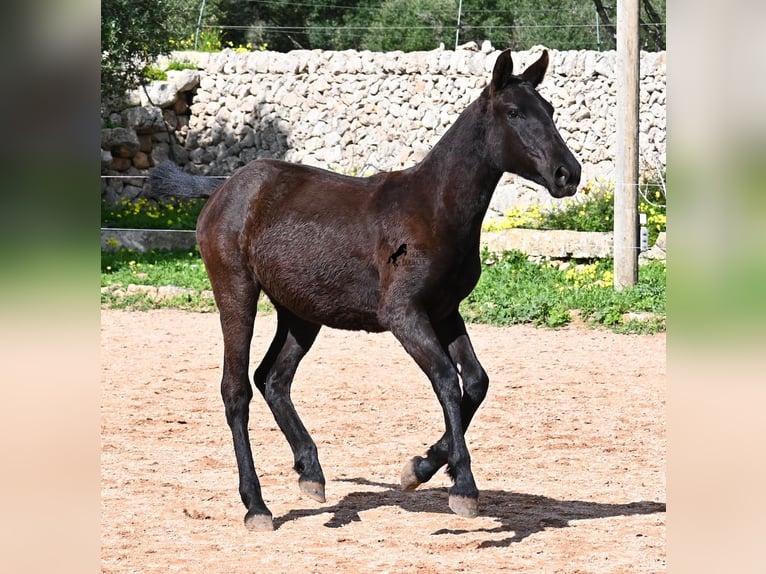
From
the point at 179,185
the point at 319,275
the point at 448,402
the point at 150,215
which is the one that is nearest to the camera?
the point at 448,402

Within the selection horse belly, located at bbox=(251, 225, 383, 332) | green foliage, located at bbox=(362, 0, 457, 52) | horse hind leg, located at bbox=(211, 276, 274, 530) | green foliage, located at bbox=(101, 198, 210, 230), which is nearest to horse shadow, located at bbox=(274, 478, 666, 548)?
horse hind leg, located at bbox=(211, 276, 274, 530)

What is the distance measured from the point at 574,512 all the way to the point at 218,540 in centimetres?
179

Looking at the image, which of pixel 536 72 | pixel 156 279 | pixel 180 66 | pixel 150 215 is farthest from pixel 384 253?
pixel 180 66

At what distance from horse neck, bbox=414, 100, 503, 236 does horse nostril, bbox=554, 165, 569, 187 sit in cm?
35

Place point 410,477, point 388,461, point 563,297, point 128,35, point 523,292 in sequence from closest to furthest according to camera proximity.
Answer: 1. point 410,477
2. point 388,461
3. point 563,297
4. point 523,292
5. point 128,35

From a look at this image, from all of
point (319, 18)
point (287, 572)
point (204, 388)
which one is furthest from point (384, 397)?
point (319, 18)

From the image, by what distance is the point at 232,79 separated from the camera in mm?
18828

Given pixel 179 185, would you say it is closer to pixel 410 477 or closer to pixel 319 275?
pixel 319 275

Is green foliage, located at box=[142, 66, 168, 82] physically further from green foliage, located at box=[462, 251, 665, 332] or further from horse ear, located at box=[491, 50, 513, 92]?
horse ear, located at box=[491, 50, 513, 92]

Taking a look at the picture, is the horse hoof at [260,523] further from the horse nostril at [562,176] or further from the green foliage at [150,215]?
the green foliage at [150,215]

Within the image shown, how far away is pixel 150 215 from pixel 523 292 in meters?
7.29

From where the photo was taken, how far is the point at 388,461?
6391mm

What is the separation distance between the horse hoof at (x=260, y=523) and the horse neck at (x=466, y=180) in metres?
1.63
